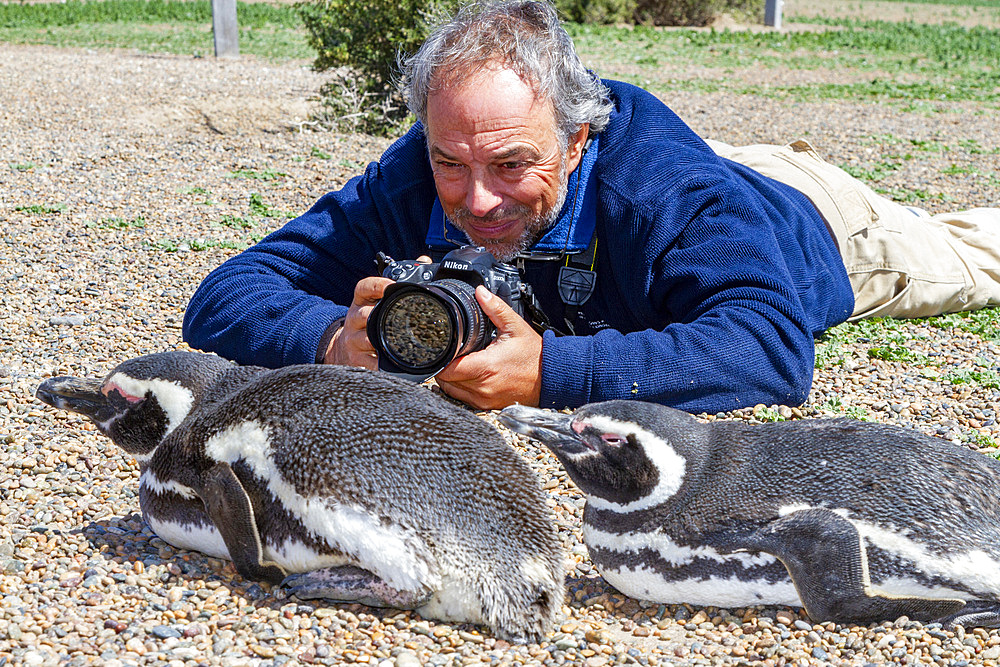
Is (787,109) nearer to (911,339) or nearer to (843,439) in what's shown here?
(911,339)

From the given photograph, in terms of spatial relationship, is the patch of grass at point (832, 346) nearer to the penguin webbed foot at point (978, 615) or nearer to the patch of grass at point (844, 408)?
the patch of grass at point (844, 408)

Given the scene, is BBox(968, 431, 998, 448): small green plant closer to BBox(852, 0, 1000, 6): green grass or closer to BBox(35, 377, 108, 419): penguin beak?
BBox(35, 377, 108, 419): penguin beak

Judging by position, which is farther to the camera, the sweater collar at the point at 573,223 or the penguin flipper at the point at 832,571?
the sweater collar at the point at 573,223

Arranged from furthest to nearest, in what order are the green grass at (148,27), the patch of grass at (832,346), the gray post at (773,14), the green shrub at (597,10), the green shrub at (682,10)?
the green shrub at (682,10) < the gray post at (773,14) < the green shrub at (597,10) < the green grass at (148,27) < the patch of grass at (832,346)

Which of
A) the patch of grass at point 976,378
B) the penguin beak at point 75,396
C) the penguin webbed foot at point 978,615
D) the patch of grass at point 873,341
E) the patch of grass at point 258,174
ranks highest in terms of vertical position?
the penguin beak at point 75,396

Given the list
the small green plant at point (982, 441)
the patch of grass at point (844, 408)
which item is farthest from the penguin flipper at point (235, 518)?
the small green plant at point (982, 441)

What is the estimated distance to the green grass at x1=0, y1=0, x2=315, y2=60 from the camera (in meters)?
18.0

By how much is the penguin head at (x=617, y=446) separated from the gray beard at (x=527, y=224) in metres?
1.63

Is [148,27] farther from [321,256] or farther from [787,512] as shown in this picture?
[787,512]

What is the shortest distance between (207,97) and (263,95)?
0.72 metres

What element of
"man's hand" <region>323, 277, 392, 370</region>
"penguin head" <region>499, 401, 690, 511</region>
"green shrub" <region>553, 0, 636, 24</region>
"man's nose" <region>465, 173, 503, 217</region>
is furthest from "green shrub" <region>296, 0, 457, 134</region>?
"green shrub" <region>553, 0, 636, 24</region>

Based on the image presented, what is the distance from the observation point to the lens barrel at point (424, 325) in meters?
3.36

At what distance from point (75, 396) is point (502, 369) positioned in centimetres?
146

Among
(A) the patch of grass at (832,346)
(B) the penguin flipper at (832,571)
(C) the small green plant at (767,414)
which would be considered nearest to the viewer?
(B) the penguin flipper at (832,571)
